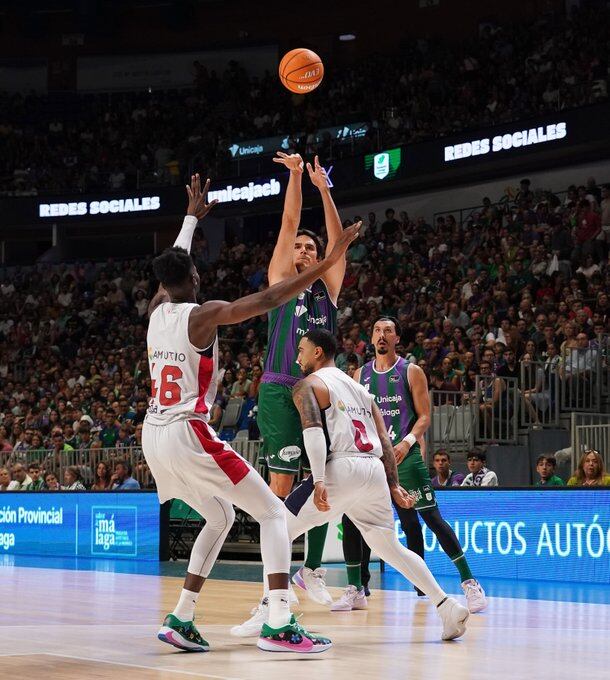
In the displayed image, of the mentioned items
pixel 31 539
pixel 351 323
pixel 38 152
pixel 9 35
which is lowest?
pixel 31 539

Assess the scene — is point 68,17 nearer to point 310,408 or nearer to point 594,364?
point 594,364

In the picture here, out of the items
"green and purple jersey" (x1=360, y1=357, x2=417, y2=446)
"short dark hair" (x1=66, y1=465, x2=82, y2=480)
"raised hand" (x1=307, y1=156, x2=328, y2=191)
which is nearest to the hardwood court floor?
"green and purple jersey" (x1=360, y1=357, x2=417, y2=446)

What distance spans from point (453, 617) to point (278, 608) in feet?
3.75

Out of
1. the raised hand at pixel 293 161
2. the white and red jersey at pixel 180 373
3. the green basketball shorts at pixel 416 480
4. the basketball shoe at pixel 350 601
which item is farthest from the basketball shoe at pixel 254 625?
the raised hand at pixel 293 161

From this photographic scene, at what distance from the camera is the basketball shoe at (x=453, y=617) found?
629 cm

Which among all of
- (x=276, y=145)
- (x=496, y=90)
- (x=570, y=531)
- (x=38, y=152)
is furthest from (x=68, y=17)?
(x=570, y=531)

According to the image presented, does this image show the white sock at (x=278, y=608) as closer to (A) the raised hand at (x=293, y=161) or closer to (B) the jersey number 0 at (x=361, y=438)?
(B) the jersey number 0 at (x=361, y=438)

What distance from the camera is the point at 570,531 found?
10.6 metres

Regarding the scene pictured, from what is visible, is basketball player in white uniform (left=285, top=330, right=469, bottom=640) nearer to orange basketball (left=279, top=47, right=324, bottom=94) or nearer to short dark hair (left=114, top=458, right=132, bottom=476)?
orange basketball (left=279, top=47, right=324, bottom=94)

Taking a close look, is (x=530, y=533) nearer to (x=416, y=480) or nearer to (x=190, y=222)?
(x=416, y=480)

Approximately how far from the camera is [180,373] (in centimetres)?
584

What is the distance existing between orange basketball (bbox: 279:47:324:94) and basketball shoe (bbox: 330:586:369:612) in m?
6.78

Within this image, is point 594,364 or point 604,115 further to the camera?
point 604,115

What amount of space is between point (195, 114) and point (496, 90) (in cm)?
1120
